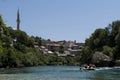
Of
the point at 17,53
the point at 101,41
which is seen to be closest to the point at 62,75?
the point at 101,41

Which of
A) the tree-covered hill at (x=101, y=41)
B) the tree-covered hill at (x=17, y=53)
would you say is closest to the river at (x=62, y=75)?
the tree-covered hill at (x=17, y=53)

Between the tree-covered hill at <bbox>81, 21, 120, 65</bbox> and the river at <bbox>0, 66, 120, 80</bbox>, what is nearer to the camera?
the river at <bbox>0, 66, 120, 80</bbox>

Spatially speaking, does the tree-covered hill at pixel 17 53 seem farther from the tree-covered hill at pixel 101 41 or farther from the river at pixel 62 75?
the tree-covered hill at pixel 101 41

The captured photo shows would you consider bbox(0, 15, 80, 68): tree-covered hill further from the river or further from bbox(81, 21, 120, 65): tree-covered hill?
→ bbox(81, 21, 120, 65): tree-covered hill

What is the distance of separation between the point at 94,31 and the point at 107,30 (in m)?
10.7

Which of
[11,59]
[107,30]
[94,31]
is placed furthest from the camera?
[94,31]

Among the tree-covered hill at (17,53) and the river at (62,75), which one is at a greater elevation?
the tree-covered hill at (17,53)

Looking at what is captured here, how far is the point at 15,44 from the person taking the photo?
180 meters

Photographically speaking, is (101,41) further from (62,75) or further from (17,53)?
(62,75)

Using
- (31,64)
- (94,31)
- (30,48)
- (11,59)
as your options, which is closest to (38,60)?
(30,48)

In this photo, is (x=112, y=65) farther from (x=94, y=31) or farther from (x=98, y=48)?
(x=94, y=31)

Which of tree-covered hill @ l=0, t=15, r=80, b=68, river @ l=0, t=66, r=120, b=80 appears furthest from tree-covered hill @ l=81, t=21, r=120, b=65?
river @ l=0, t=66, r=120, b=80

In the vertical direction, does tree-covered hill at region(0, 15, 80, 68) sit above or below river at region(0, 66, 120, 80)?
above

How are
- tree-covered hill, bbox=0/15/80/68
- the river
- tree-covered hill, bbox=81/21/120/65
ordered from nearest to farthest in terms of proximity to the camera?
the river, tree-covered hill, bbox=0/15/80/68, tree-covered hill, bbox=81/21/120/65
